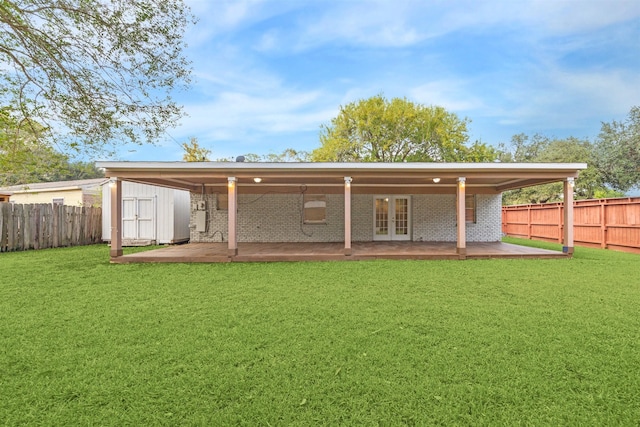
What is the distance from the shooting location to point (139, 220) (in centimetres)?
1265

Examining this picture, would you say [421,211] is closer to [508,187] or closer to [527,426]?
[508,187]

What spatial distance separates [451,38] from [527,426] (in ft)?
90.1

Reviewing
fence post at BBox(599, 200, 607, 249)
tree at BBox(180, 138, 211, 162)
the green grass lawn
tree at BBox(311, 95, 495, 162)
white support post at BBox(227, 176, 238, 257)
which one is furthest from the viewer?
tree at BBox(180, 138, 211, 162)

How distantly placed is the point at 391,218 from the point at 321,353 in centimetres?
993

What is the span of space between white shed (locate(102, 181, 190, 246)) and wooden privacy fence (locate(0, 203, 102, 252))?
1.98 meters

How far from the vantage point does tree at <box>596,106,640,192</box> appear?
22.6m

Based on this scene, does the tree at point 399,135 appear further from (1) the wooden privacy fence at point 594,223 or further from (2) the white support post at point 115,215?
(2) the white support post at point 115,215

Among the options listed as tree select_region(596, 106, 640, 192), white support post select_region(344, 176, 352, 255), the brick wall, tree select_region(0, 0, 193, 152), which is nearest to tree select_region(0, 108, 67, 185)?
tree select_region(0, 0, 193, 152)

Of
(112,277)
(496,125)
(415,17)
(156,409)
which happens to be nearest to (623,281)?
(156,409)

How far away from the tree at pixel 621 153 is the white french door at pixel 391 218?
2032 cm

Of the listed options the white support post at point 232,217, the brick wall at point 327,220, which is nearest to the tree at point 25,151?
the white support post at point 232,217

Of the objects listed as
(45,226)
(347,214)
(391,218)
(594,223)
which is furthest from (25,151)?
(594,223)

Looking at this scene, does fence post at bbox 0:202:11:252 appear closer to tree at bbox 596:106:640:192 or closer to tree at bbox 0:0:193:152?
tree at bbox 0:0:193:152

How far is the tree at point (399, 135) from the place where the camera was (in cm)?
2606
